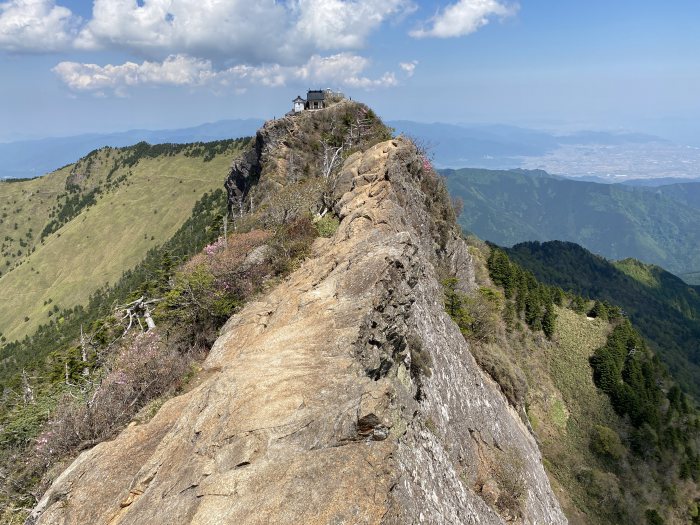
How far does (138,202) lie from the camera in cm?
19775

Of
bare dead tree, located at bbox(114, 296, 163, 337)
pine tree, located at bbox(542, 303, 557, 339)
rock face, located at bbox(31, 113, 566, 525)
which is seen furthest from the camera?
pine tree, located at bbox(542, 303, 557, 339)

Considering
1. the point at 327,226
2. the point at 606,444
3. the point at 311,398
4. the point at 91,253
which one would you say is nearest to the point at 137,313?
the point at 327,226

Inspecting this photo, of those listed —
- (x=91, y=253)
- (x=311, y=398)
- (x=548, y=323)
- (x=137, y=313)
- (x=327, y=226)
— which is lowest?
(x=91, y=253)

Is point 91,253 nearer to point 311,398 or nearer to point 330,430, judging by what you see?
point 311,398

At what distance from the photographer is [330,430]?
29.1ft

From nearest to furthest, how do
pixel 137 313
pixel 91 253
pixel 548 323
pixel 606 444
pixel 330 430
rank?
pixel 330 430
pixel 137 313
pixel 606 444
pixel 548 323
pixel 91 253

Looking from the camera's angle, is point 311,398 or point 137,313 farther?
point 137,313

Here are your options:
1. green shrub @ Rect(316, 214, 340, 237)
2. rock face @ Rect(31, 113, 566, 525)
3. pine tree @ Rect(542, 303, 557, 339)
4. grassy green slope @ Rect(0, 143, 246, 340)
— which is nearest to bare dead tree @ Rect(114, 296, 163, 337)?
rock face @ Rect(31, 113, 566, 525)

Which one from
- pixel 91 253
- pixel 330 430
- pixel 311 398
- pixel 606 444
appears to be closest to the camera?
pixel 330 430

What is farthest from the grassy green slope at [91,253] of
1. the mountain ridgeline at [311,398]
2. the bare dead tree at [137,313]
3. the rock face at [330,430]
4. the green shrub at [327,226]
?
the rock face at [330,430]

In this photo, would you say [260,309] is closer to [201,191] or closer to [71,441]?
[71,441]

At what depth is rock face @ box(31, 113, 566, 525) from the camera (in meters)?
7.63

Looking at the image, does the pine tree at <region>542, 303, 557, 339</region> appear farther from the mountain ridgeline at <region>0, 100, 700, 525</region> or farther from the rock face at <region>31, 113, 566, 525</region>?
the rock face at <region>31, 113, 566, 525</region>

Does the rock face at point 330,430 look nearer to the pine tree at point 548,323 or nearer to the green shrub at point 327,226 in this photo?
the green shrub at point 327,226
